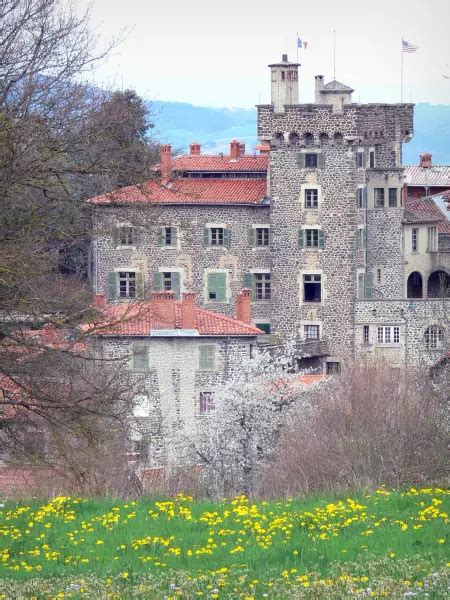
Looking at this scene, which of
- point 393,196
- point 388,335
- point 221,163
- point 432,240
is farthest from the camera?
point 432,240

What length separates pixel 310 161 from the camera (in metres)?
72.6

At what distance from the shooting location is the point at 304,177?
7256 cm

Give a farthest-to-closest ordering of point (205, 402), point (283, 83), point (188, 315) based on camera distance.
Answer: point (283, 83)
point (205, 402)
point (188, 315)

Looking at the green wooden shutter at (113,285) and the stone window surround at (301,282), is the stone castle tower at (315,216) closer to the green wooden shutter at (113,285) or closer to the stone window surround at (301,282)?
the stone window surround at (301,282)

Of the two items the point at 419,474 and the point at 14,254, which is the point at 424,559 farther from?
the point at 419,474

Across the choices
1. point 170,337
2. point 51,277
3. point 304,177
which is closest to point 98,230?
point 51,277

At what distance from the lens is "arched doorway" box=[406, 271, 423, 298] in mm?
80438

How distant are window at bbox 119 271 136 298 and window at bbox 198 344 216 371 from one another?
43.0ft

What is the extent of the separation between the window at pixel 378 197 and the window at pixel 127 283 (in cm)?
1142

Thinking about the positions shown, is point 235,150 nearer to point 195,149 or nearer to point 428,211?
point 195,149

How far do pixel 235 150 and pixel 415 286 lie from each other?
11329 mm

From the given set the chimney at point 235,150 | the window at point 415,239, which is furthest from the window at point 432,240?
the chimney at point 235,150

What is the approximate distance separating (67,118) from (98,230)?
1.57m

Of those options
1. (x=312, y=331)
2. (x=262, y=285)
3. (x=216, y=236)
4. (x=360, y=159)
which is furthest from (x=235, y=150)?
(x=312, y=331)
